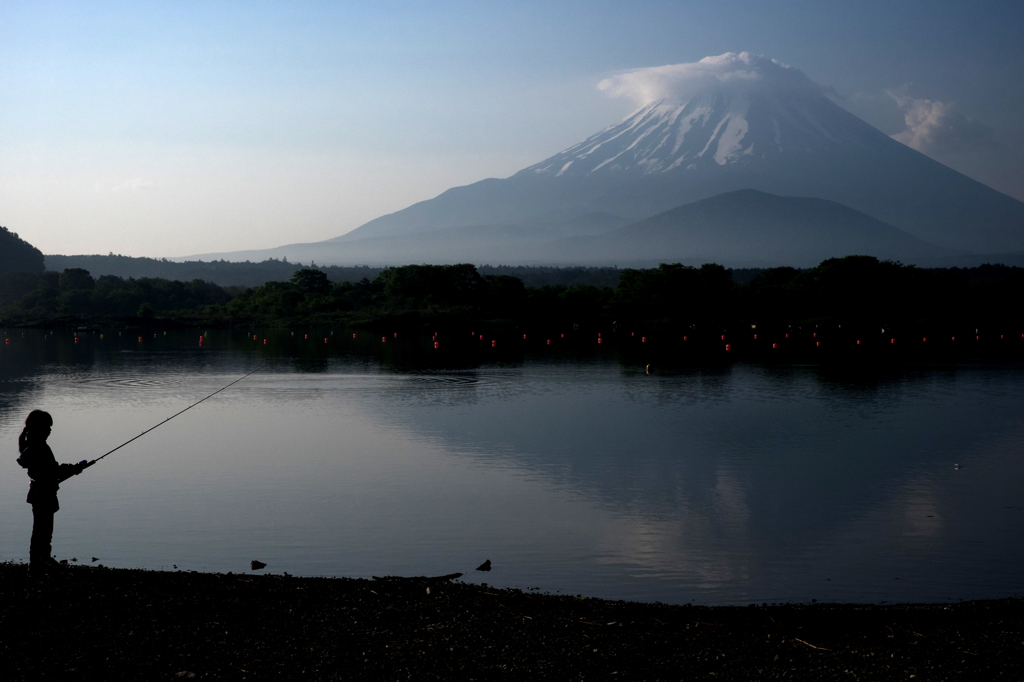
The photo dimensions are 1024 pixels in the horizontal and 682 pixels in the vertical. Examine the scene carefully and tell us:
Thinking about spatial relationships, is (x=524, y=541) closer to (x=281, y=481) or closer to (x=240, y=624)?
(x=240, y=624)

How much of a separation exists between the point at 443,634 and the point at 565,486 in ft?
36.2

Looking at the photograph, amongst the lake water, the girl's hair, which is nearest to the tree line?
the lake water

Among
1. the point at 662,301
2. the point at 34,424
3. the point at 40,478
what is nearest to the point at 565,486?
the point at 40,478

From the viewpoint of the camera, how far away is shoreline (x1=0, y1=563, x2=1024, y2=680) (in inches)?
350

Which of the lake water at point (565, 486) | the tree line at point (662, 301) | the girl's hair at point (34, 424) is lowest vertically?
the lake water at point (565, 486)

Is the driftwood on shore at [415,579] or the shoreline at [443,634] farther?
the driftwood on shore at [415,579]

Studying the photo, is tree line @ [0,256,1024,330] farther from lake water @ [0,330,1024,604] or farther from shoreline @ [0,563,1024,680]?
shoreline @ [0,563,1024,680]

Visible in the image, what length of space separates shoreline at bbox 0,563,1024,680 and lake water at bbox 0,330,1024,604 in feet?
5.80

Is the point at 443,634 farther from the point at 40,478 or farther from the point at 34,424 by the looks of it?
the point at 34,424

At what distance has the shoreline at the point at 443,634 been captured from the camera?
8.88 metres

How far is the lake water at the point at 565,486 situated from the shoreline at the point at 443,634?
1769 millimetres

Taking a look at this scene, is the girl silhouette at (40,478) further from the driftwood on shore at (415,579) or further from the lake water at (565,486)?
the driftwood on shore at (415,579)

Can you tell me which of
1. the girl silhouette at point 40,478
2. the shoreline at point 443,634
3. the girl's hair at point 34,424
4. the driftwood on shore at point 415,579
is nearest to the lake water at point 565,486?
the driftwood on shore at point 415,579

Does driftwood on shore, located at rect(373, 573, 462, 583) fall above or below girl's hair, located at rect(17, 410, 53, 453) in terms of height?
below
